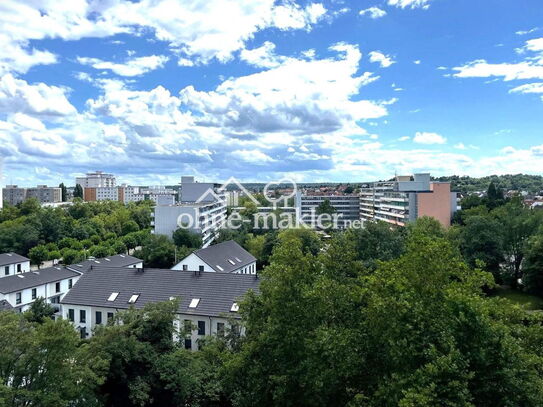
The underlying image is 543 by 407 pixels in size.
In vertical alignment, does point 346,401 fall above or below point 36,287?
above

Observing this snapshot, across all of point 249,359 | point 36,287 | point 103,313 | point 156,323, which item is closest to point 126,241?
point 36,287

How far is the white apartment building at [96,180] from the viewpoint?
18362cm

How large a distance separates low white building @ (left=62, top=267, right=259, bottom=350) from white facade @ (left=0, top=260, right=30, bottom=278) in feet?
62.4

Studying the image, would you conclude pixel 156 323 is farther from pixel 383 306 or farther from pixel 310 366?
pixel 383 306

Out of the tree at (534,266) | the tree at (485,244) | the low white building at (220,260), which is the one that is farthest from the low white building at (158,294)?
the tree at (534,266)

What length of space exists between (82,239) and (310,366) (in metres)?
61.7

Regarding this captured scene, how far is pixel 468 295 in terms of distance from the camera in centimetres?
965

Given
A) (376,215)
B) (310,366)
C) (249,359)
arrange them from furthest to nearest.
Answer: (376,215), (249,359), (310,366)

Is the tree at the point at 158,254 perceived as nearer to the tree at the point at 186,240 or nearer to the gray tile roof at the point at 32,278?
the tree at the point at 186,240

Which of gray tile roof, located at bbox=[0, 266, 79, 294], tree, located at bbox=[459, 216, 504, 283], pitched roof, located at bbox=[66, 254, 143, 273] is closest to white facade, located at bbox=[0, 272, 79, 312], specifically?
gray tile roof, located at bbox=[0, 266, 79, 294]

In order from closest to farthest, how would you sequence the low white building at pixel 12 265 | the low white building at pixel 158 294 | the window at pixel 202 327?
1. the window at pixel 202 327
2. the low white building at pixel 158 294
3. the low white building at pixel 12 265

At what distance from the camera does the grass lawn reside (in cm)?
3528

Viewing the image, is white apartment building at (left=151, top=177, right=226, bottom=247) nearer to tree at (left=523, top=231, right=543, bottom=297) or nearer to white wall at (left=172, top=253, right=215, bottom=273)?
white wall at (left=172, top=253, right=215, bottom=273)

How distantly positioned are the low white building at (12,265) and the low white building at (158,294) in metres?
19.0
